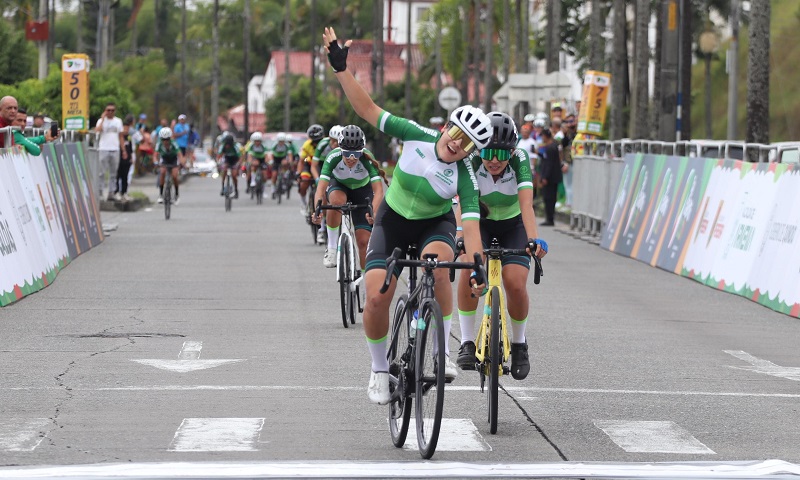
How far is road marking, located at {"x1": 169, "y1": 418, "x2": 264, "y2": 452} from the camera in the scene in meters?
8.98

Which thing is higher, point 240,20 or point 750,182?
point 240,20

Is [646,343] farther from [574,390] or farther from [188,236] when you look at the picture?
[188,236]

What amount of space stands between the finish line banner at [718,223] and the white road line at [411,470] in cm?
872

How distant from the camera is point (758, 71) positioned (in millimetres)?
25562

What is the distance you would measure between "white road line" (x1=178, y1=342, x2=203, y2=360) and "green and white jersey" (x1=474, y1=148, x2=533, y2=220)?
2901mm

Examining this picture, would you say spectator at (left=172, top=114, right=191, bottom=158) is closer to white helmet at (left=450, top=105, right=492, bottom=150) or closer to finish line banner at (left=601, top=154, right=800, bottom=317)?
finish line banner at (left=601, top=154, right=800, bottom=317)

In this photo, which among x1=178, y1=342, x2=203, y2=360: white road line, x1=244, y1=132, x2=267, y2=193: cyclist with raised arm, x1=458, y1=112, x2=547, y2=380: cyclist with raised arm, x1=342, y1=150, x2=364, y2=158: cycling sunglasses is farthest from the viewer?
x1=244, y1=132, x2=267, y2=193: cyclist with raised arm

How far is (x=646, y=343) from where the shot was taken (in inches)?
571

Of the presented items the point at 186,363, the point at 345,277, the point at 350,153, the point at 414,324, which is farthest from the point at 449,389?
the point at 350,153

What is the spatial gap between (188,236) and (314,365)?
630 inches

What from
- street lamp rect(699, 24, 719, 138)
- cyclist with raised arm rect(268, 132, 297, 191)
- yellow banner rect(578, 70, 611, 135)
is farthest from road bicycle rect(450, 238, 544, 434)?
street lamp rect(699, 24, 719, 138)

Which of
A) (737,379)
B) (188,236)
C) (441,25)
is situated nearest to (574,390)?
(737,379)

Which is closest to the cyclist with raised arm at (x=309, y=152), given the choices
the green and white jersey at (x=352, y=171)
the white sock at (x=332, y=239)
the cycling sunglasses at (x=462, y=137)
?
the white sock at (x=332, y=239)

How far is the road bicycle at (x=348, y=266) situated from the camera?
15297 millimetres
